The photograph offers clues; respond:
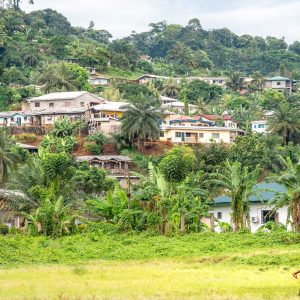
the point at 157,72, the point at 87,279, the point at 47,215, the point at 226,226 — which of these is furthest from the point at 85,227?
the point at 157,72

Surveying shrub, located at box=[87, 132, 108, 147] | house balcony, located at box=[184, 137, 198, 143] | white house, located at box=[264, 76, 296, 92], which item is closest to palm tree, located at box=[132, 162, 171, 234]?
shrub, located at box=[87, 132, 108, 147]

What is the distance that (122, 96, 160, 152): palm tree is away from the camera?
256ft

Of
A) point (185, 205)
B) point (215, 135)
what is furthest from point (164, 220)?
point (215, 135)

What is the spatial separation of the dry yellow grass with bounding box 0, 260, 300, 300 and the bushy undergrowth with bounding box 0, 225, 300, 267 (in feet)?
5.97

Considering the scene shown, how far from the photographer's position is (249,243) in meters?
34.7

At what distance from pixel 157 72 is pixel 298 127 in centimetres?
6900

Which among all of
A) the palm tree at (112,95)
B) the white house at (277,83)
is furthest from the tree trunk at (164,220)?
the white house at (277,83)

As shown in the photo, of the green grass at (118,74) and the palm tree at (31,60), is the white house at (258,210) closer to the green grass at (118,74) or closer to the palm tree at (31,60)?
the green grass at (118,74)

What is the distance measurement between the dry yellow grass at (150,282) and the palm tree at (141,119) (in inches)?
1918

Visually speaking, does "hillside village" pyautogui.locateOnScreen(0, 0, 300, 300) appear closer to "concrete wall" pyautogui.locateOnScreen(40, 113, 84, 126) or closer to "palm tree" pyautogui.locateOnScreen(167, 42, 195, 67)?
"concrete wall" pyautogui.locateOnScreen(40, 113, 84, 126)

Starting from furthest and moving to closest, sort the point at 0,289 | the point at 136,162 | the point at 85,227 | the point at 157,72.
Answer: the point at 157,72 → the point at 136,162 → the point at 85,227 → the point at 0,289

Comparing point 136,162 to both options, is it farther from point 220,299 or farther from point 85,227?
point 220,299

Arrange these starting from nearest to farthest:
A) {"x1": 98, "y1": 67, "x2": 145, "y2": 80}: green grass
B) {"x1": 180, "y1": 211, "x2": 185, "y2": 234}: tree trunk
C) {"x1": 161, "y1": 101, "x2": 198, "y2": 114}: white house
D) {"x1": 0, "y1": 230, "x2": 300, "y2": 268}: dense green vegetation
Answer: {"x1": 0, "y1": 230, "x2": 300, "y2": 268}: dense green vegetation
{"x1": 180, "y1": 211, "x2": 185, "y2": 234}: tree trunk
{"x1": 161, "y1": 101, "x2": 198, "y2": 114}: white house
{"x1": 98, "y1": 67, "x2": 145, "y2": 80}: green grass

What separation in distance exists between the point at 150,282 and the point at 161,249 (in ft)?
36.6
